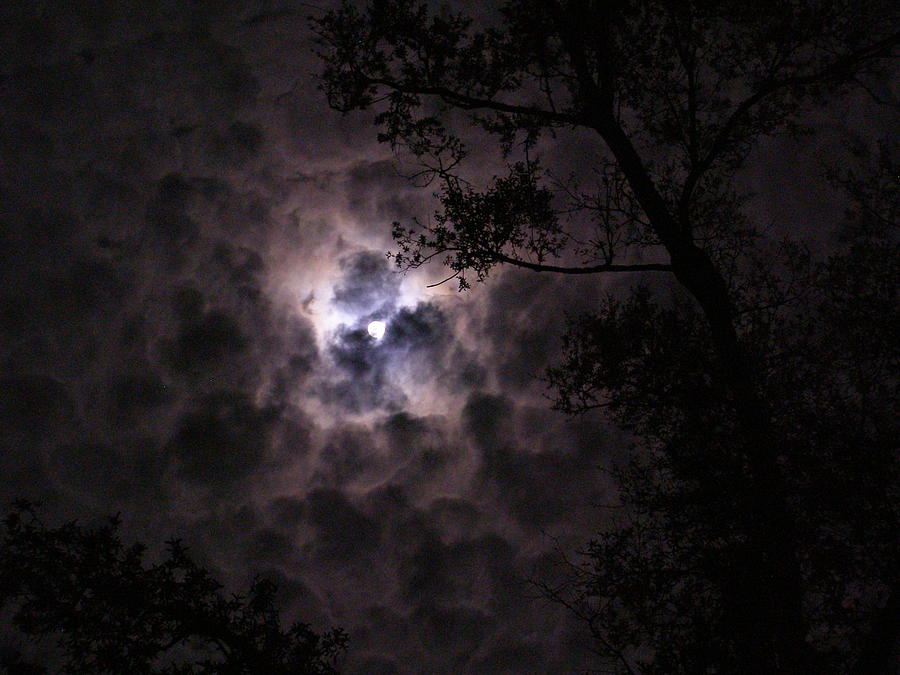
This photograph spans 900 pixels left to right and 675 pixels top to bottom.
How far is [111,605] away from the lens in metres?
6.81

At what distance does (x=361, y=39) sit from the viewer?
29.7ft

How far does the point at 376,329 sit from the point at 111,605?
7.76m

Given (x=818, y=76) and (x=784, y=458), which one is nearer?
(x=818, y=76)

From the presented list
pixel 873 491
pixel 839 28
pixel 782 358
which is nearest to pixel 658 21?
pixel 839 28

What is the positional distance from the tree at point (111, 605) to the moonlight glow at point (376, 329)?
22.8 ft

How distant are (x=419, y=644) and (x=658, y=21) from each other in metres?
14.3

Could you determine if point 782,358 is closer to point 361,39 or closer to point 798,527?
point 798,527

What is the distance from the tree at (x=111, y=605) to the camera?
6613 millimetres

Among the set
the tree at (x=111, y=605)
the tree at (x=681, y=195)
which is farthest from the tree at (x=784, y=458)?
the tree at (x=111, y=605)

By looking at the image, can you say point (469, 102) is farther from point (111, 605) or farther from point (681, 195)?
point (111, 605)

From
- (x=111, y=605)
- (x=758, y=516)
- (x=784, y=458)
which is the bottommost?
(x=111, y=605)

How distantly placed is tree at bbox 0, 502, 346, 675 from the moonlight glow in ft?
22.8

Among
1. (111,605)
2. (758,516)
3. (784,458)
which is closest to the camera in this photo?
(111,605)

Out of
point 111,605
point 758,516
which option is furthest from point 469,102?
point 111,605
